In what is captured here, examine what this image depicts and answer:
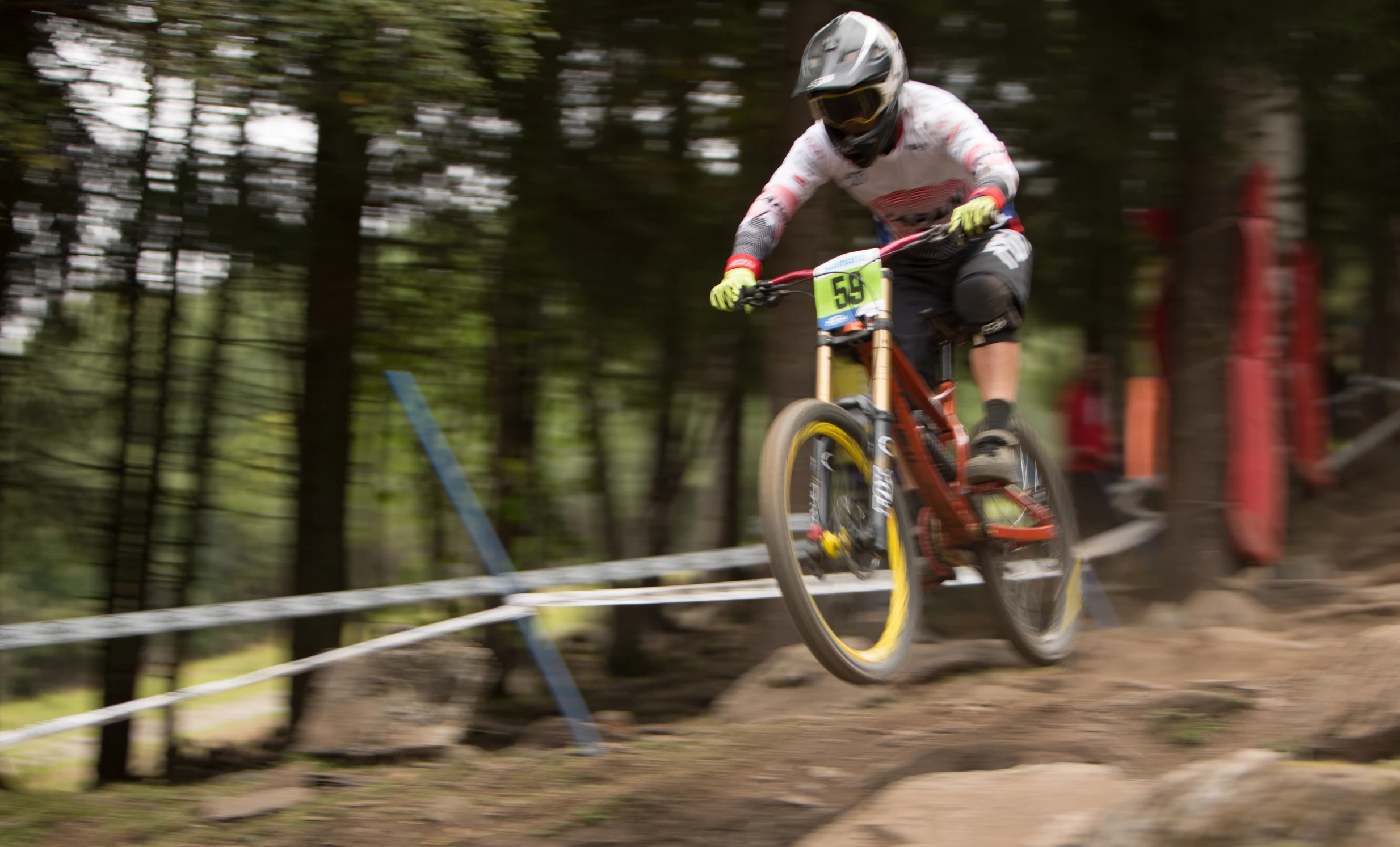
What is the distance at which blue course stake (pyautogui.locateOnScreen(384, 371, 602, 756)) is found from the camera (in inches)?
200

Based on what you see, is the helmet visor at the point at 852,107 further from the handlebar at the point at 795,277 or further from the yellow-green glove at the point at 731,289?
the yellow-green glove at the point at 731,289

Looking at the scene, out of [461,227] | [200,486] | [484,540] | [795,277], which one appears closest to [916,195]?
[795,277]

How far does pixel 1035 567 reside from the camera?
5.23m

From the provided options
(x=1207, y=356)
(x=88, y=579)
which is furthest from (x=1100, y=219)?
(x=88, y=579)

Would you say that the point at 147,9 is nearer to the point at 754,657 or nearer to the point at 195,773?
the point at 754,657

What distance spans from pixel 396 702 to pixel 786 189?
9.68 ft

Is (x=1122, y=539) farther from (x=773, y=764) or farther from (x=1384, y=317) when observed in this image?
(x=1384, y=317)

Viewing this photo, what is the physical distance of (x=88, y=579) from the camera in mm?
9289

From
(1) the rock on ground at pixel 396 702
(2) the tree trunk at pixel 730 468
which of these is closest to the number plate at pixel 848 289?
(1) the rock on ground at pixel 396 702

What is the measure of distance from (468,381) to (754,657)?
13.6 ft

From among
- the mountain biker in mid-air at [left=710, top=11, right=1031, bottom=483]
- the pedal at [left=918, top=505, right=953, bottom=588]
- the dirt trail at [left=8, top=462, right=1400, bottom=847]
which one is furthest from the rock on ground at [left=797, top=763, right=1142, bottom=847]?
the mountain biker in mid-air at [left=710, top=11, right=1031, bottom=483]

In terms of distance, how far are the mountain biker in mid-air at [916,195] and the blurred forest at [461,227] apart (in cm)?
146

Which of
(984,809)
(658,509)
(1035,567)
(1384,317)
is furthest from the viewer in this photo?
(1384,317)

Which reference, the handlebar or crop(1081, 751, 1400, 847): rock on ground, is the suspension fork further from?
crop(1081, 751, 1400, 847): rock on ground
